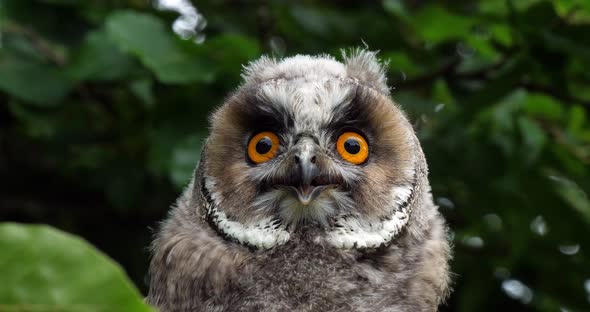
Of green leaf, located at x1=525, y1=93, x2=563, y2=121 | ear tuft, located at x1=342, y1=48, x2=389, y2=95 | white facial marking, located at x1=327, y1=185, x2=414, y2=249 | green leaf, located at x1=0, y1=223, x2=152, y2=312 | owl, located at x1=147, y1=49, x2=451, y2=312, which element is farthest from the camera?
green leaf, located at x1=525, y1=93, x2=563, y2=121

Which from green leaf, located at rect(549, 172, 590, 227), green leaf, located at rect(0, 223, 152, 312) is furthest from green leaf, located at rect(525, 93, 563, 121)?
green leaf, located at rect(0, 223, 152, 312)

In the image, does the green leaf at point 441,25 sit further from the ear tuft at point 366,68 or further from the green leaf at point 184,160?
the green leaf at point 184,160

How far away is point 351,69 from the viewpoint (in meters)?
3.04

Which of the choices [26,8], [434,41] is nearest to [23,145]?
[26,8]

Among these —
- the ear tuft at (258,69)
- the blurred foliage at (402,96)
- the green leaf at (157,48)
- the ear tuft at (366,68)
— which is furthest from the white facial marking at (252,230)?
the green leaf at (157,48)

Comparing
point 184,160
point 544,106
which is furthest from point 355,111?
point 544,106

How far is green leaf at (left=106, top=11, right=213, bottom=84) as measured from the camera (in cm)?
363

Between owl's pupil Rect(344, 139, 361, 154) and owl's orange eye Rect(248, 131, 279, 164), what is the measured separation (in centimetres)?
24

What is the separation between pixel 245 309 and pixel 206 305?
14 cm

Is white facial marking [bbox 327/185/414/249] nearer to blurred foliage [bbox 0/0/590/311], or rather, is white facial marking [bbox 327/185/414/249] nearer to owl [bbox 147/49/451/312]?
owl [bbox 147/49/451/312]

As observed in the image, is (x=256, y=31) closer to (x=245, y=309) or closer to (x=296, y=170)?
(x=296, y=170)

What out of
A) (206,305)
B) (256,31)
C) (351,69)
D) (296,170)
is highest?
A: (256,31)

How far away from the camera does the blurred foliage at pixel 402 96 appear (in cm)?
371

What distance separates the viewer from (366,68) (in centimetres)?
309
